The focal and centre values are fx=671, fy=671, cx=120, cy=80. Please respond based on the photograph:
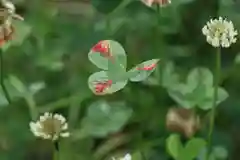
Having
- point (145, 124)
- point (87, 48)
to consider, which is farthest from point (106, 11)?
point (145, 124)

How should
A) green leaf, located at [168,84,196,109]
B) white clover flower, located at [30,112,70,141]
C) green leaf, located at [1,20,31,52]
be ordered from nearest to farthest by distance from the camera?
white clover flower, located at [30,112,70,141] → green leaf, located at [168,84,196,109] → green leaf, located at [1,20,31,52]

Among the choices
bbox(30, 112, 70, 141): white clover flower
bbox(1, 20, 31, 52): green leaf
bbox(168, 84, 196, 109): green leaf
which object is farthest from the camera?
bbox(1, 20, 31, 52): green leaf

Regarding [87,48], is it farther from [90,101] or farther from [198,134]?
[198,134]

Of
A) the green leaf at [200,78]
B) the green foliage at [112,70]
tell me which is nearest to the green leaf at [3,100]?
the green foliage at [112,70]

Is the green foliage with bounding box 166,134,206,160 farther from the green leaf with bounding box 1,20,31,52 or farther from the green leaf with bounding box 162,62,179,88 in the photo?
the green leaf with bounding box 1,20,31,52

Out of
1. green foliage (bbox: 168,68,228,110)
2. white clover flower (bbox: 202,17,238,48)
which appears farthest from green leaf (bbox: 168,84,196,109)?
white clover flower (bbox: 202,17,238,48)
